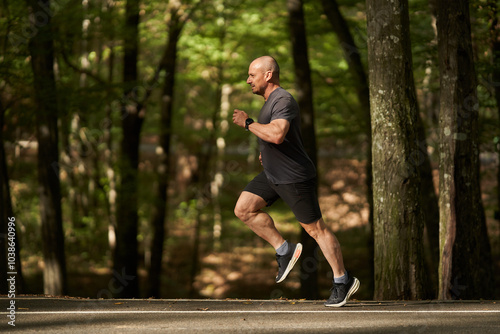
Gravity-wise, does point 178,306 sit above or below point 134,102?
below

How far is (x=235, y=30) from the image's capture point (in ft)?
68.0

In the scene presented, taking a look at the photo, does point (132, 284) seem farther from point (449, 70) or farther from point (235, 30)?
point (449, 70)

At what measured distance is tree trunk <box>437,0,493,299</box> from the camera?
7.69 meters

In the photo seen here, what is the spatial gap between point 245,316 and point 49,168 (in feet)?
26.9

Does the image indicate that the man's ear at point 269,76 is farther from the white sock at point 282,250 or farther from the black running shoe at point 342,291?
the black running shoe at point 342,291

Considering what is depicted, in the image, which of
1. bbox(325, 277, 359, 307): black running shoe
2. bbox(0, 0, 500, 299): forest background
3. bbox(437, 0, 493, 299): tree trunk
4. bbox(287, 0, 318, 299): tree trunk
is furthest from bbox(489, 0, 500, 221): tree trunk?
bbox(325, 277, 359, 307): black running shoe

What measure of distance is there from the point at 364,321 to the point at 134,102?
1194 centimetres

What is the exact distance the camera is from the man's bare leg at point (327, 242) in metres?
5.89

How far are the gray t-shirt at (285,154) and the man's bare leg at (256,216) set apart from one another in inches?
12.9

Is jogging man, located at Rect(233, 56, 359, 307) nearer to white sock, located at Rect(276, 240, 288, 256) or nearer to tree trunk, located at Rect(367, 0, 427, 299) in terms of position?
white sock, located at Rect(276, 240, 288, 256)

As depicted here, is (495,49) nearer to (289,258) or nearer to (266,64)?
(266,64)

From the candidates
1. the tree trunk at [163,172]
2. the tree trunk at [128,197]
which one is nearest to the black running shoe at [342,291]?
the tree trunk at [128,197]

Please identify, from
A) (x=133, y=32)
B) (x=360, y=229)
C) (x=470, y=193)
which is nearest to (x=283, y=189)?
(x=470, y=193)

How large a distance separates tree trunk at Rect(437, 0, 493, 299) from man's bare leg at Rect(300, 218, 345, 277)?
2.37 meters
